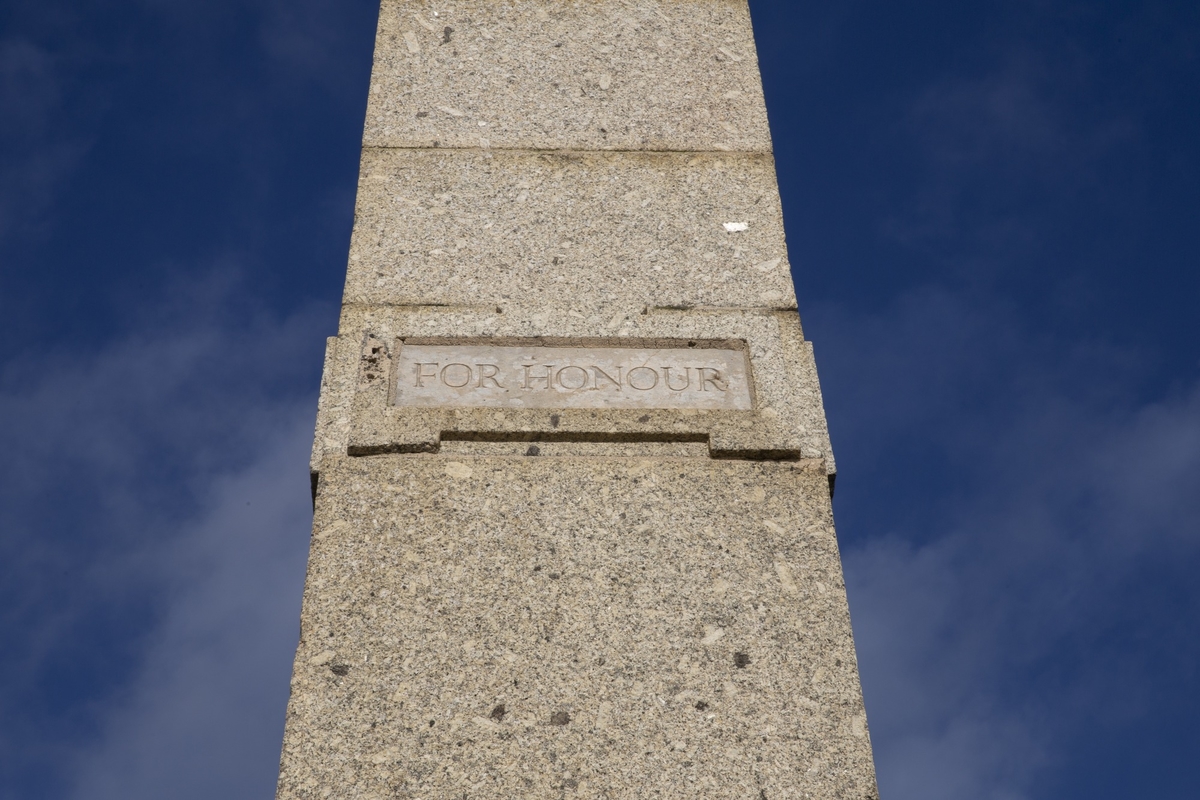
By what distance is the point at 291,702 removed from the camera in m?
2.37

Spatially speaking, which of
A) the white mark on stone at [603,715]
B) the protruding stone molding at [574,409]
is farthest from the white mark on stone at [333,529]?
the white mark on stone at [603,715]

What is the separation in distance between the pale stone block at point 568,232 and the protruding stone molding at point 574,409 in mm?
67

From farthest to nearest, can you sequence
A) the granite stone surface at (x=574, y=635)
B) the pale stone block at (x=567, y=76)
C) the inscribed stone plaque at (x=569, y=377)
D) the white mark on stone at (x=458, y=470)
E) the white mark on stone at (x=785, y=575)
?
the pale stone block at (x=567, y=76) < the inscribed stone plaque at (x=569, y=377) < the white mark on stone at (x=458, y=470) < the white mark on stone at (x=785, y=575) < the granite stone surface at (x=574, y=635)

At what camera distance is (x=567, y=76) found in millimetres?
3713

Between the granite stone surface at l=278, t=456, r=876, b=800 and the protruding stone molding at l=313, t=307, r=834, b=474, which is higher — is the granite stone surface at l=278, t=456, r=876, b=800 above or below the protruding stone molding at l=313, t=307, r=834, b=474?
below

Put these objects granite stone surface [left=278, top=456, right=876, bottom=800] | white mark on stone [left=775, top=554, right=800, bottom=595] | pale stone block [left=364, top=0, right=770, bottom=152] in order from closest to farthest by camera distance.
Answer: granite stone surface [left=278, top=456, right=876, bottom=800] → white mark on stone [left=775, top=554, right=800, bottom=595] → pale stone block [left=364, top=0, right=770, bottom=152]

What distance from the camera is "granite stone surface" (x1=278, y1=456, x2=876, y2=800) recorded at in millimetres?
2301

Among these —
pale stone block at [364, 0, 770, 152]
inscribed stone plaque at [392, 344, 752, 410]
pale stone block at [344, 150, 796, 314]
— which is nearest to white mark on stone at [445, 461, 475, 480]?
inscribed stone plaque at [392, 344, 752, 410]

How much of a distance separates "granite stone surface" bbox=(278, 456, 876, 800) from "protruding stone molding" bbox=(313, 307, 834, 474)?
7 cm

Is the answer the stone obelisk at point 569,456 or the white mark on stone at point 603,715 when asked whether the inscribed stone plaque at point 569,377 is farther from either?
the white mark on stone at point 603,715

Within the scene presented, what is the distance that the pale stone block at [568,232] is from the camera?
3135 millimetres

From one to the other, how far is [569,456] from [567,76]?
1.40 m

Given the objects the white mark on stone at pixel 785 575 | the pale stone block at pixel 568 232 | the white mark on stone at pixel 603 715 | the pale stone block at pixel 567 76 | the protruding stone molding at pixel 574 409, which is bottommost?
the white mark on stone at pixel 603 715

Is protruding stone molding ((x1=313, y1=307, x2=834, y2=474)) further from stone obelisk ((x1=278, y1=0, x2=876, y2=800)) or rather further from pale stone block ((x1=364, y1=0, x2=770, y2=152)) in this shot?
pale stone block ((x1=364, y1=0, x2=770, y2=152))
